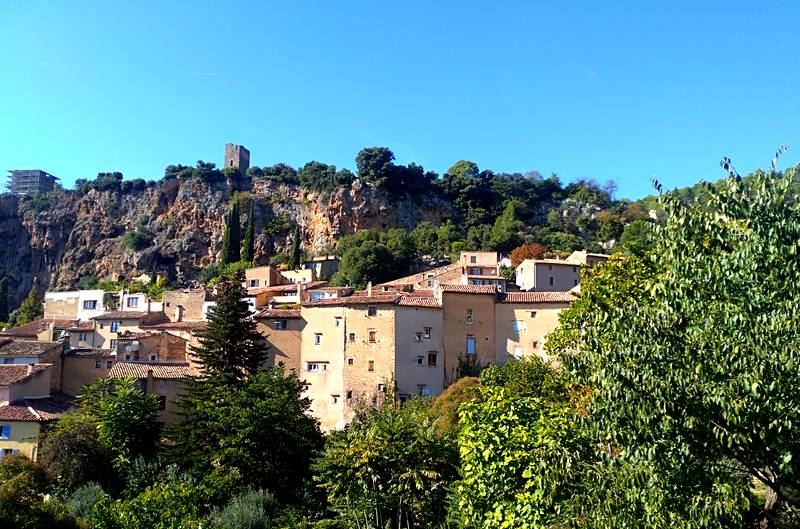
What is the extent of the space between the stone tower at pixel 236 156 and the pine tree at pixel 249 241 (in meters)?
20.3

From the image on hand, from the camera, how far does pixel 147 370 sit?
40.8 m

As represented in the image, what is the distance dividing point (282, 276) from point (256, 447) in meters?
42.2

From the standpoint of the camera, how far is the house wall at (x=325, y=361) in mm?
41750

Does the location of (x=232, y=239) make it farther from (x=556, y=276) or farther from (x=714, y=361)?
(x=714, y=361)

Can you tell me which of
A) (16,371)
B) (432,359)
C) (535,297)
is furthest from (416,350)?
(16,371)

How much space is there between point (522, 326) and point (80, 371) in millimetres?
26302

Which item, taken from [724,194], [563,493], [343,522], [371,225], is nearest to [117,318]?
[343,522]

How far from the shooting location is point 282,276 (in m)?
72.8

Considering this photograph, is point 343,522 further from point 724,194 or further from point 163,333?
point 163,333

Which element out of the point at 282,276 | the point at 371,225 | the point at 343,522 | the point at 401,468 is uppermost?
the point at 371,225

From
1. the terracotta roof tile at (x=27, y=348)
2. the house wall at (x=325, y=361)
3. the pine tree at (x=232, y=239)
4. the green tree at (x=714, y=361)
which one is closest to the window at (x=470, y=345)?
the house wall at (x=325, y=361)

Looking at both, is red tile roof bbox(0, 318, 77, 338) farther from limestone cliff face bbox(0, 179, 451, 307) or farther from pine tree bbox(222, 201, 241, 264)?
limestone cliff face bbox(0, 179, 451, 307)

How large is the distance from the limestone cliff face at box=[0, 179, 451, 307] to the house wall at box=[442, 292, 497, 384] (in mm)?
47961

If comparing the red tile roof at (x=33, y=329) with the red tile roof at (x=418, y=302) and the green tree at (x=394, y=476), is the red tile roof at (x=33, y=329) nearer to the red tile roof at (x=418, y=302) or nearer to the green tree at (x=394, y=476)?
the red tile roof at (x=418, y=302)
